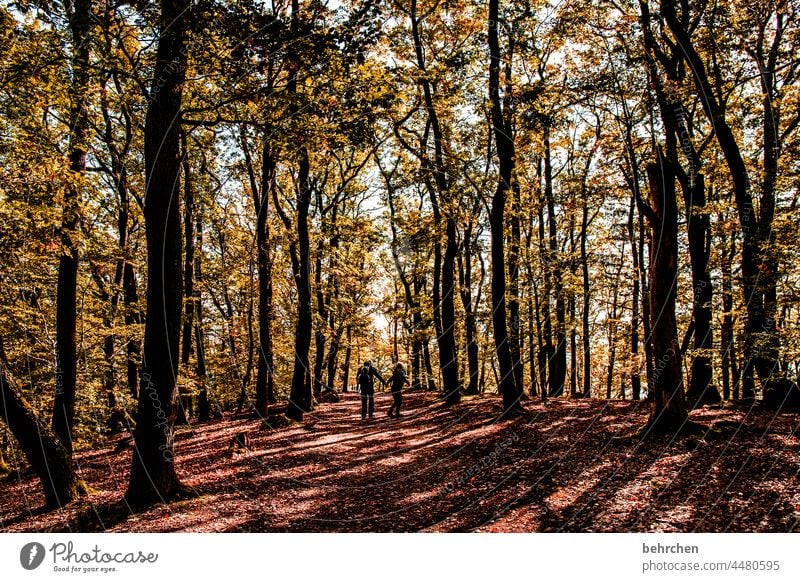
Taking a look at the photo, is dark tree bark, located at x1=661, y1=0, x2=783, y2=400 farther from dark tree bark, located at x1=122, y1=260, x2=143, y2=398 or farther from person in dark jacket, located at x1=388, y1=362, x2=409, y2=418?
dark tree bark, located at x1=122, y1=260, x2=143, y2=398

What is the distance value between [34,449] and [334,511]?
216 inches

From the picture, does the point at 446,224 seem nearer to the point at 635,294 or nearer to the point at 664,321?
the point at 635,294

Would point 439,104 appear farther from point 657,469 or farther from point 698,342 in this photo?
point 657,469

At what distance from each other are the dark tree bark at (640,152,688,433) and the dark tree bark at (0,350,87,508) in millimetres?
11407

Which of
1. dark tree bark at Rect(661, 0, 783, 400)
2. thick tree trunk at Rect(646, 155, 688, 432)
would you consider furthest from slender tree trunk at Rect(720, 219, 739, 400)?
thick tree trunk at Rect(646, 155, 688, 432)

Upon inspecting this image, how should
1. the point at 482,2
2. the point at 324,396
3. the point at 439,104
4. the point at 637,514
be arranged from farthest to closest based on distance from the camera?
the point at 324,396 → the point at 439,104 → the point at 482,2 → the point at 637,514

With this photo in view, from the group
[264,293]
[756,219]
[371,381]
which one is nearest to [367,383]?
[371,381]

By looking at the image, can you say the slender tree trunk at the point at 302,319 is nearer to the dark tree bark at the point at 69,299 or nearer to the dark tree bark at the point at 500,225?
the dark tree bark at the point at 500,225

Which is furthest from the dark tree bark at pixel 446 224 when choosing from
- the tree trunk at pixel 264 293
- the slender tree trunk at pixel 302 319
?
the tree trunk at pixel 264 293

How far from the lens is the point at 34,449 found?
29.9ft

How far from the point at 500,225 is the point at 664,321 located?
21.0 feet

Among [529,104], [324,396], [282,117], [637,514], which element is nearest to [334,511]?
[637,514]

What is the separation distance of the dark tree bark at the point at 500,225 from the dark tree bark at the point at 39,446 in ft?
35.0

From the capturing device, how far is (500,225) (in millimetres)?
16031
